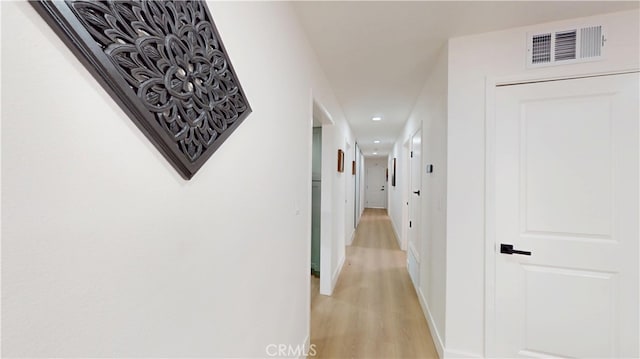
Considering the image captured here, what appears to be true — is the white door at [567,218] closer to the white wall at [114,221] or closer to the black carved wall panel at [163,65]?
the white wall at [114,221]

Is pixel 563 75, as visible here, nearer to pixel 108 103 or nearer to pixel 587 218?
pixel 587 218

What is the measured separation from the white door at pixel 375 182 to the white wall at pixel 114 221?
1074 centimetres

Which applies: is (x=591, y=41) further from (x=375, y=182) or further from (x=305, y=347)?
(x=375, y=182)

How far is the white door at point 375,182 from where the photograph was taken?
1137 centimetres

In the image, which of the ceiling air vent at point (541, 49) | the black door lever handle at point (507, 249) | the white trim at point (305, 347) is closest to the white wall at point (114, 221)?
the white trim at point (305, 347)

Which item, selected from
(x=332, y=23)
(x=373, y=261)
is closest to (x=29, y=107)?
(x=332, y=23)

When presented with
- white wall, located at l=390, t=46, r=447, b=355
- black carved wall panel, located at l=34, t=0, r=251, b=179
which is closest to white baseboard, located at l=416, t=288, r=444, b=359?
white wall, located at l=390, t=46, r=447, b=355

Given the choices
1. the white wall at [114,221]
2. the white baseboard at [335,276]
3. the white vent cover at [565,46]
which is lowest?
the white baseboard at [335,276]

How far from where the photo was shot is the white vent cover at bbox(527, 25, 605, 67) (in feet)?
4.95

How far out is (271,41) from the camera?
1.18 meters

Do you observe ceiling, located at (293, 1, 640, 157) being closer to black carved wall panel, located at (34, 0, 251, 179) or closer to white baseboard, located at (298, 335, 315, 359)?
black carved wall panel, located at (34, 0, 251, 179)

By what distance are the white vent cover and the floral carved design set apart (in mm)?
2027

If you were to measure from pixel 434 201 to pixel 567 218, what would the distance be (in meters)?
0.86

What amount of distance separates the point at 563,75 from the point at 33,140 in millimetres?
2472
